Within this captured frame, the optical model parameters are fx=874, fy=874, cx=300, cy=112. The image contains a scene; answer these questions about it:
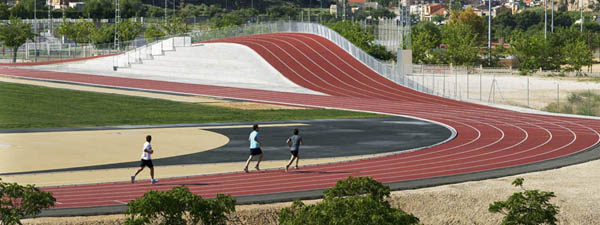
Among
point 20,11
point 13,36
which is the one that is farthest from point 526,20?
point 13,36

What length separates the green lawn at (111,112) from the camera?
42219mm

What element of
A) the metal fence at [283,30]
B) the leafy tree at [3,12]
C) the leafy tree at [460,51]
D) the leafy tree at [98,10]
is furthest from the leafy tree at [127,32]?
the leafy tree at [98,10]

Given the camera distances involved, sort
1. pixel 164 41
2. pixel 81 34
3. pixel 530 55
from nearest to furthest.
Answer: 1. pixel 164 41
2. pixel 530 55
3. pixel 81 34

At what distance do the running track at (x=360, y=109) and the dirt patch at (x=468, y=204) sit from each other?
1654mm

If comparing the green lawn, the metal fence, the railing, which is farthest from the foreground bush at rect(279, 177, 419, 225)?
the metal fence

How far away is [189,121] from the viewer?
42406mm

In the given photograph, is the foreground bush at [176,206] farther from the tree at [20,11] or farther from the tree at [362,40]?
the tree at [20,11]

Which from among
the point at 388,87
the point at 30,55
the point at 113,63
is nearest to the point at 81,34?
the point at 30,55

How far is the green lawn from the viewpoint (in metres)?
42.2

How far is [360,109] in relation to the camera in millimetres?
49844

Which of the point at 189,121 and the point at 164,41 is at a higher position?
the point at 164,41

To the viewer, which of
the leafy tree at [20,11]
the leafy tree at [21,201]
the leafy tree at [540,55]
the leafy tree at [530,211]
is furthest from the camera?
the leafy tree at [20,11]

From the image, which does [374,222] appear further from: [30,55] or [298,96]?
[30,55]

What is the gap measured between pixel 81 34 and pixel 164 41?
152 ft
